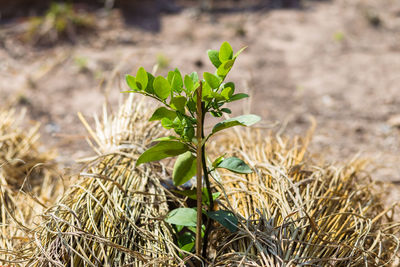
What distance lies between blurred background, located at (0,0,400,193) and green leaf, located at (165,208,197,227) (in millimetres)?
1582

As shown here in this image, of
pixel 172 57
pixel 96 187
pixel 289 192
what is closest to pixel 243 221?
pixel 289 192

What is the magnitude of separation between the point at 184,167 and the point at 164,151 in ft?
0.27

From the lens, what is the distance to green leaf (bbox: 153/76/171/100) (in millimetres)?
802

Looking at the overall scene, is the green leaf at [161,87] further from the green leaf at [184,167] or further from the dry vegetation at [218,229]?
the dry vegetation at [218,229]

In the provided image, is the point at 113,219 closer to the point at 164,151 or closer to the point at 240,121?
the point at 164,151

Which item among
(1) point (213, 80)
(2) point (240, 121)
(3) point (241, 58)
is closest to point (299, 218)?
(2) point (240, 121)

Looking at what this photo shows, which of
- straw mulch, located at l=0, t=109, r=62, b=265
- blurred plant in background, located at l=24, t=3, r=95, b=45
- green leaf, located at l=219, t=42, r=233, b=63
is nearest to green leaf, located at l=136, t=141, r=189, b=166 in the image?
green leaf, located at l=219, t=42, r=233, b=63

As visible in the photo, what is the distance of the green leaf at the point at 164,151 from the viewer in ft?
2.76

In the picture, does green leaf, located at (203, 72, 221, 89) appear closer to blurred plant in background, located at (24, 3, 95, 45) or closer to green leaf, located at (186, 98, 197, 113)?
green leaf, located at (186, 98, 197, 113)

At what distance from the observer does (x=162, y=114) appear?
85cm

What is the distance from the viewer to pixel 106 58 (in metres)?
3.91

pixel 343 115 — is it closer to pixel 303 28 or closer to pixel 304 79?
pixel 304 79

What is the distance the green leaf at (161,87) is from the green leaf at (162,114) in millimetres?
36

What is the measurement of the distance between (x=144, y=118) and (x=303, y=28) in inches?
147
